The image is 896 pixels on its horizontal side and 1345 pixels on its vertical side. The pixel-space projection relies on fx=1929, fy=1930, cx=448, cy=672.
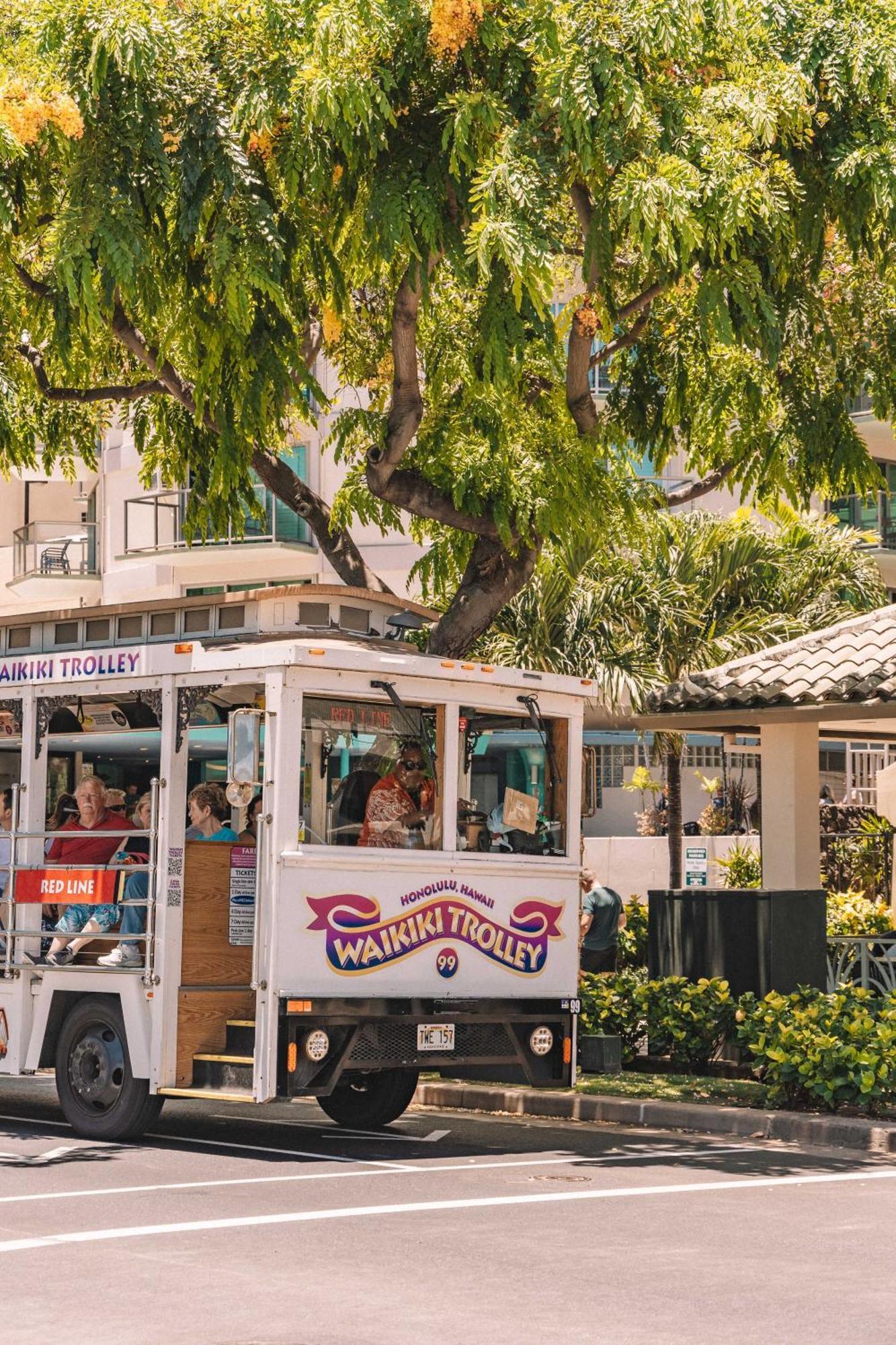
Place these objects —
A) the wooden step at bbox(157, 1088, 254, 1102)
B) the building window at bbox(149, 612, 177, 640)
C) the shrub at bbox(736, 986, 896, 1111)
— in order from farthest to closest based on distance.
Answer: the building window at bbox(149, 612, 177, 640), the shrub at bbox(736, 986, 896, 1111), the wooden step at bbox(157, 1088, 254, 1102)

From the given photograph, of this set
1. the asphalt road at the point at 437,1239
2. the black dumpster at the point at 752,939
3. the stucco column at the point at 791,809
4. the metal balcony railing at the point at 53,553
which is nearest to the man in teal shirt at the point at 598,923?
the stucco column at the point at 791,809

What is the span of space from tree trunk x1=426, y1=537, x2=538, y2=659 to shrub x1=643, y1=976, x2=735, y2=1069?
3.18 metres

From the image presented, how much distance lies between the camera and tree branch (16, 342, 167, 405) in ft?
51.6

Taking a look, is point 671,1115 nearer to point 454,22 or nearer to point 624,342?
point 624,342

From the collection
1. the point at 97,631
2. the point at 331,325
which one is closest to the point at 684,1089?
the point at 97,631

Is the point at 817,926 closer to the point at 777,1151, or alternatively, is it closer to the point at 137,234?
the point at 777,1151

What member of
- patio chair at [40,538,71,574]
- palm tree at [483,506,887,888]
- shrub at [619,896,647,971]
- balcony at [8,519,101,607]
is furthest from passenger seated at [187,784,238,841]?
patio chair at [40,538,71,574]

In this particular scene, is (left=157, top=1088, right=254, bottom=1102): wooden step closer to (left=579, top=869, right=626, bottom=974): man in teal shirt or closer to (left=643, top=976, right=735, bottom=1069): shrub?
(left=643, top=976, right=735, bottom=1069): shrub

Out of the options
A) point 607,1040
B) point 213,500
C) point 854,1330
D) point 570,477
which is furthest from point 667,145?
point 854,1330

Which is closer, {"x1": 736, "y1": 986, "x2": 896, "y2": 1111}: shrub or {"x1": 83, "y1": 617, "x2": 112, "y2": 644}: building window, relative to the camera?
{"x1": 736, "y1": 986, "x2": 896, "y2": 1111}: shrub

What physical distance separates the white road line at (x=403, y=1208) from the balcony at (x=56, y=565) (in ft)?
97.5

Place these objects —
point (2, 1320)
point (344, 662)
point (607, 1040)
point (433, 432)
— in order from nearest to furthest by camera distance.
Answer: point (2, 1320)
point (344, 662)
point (607, 1040)
point (433, 432)

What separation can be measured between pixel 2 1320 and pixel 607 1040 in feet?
24.7

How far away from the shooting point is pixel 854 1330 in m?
6.77
